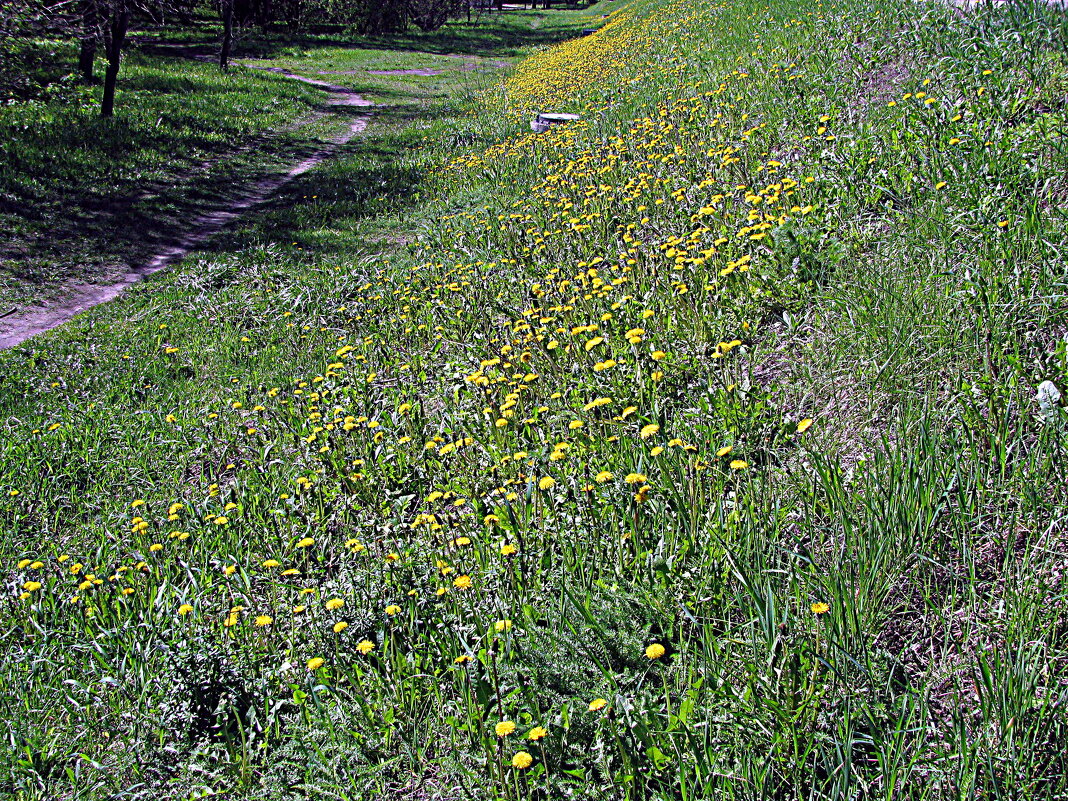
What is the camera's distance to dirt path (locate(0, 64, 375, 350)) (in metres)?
9.20

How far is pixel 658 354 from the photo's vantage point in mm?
3525

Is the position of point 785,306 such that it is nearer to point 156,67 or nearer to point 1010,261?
point 1010,261

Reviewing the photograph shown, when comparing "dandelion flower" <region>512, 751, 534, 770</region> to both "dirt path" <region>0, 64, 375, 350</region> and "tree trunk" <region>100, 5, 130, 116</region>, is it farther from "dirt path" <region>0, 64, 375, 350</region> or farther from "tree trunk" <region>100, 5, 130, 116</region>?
"tree trunk" <region>100, 5, 130, 116</region>

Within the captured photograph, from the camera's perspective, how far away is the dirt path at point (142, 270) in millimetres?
9205

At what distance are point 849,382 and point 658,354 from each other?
82cm

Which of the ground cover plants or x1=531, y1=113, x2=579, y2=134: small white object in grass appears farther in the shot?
x1=531, y1=113, x2=579, y2=134: small white object in grass

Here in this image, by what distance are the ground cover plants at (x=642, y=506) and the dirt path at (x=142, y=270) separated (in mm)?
3041

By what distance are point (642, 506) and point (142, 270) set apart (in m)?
10.0

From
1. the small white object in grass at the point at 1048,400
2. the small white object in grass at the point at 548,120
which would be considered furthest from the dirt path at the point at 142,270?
the small white object in grass at the point at 1048,400

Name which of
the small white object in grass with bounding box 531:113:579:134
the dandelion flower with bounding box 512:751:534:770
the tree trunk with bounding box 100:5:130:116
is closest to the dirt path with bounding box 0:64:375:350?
the tree trunk with bounding box 100:5:130:116

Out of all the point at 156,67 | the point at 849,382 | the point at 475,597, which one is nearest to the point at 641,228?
the point at 849,382

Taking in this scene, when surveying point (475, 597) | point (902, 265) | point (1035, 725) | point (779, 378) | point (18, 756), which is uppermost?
point (902, 265)

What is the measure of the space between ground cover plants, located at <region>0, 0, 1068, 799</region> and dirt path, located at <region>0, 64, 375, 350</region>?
9.98 ft

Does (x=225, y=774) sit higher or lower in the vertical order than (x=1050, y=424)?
lower
